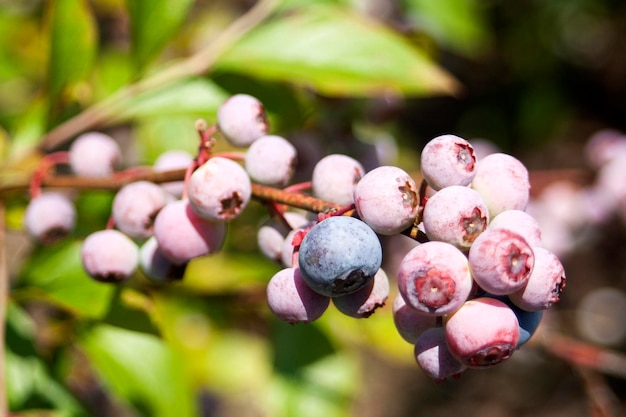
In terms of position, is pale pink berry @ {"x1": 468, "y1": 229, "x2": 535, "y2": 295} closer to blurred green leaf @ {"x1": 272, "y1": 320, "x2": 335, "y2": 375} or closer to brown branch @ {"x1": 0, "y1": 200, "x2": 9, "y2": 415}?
brown branch @ {"x1": 0, "y1": 200, "x2": 9, "y2": 415}

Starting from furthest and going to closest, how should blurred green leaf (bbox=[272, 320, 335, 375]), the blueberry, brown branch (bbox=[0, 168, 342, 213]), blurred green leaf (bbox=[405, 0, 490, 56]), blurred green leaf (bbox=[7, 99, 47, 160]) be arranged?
blurred green leaf (bbox=[405, 0, 490, 56])
blurred green leaf (bbox=[272, 320, 335, 375])
blurred green leaf (bbox=[7, 99, 47, 160])
brown branch (bbox=[0, 168, 342, 213])
the blueberry

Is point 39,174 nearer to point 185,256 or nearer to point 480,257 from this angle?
point 185,256

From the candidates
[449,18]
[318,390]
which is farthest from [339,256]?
[449,18]

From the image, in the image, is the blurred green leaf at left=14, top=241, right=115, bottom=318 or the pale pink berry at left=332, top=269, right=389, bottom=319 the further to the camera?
the blurred green leaf at left=14, top=241, right=115, bottom=318

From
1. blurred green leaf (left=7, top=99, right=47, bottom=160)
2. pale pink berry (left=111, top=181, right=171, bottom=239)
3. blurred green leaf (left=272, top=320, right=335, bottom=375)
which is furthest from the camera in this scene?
blurred green leaf (left=272, top=320, right=335, bottom=375)


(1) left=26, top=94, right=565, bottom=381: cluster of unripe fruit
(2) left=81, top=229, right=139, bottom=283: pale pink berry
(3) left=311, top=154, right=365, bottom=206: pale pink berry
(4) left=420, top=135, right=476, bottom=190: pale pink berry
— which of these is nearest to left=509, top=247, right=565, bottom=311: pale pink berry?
(1) left=26, top=94, right=565, bottom=381: cluster of unripe fruit

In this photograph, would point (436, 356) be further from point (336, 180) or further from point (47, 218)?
point (47, 218)

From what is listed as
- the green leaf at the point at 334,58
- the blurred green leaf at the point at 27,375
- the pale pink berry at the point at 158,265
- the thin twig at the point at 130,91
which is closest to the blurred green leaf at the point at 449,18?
the green leaf at the point at 334,58
